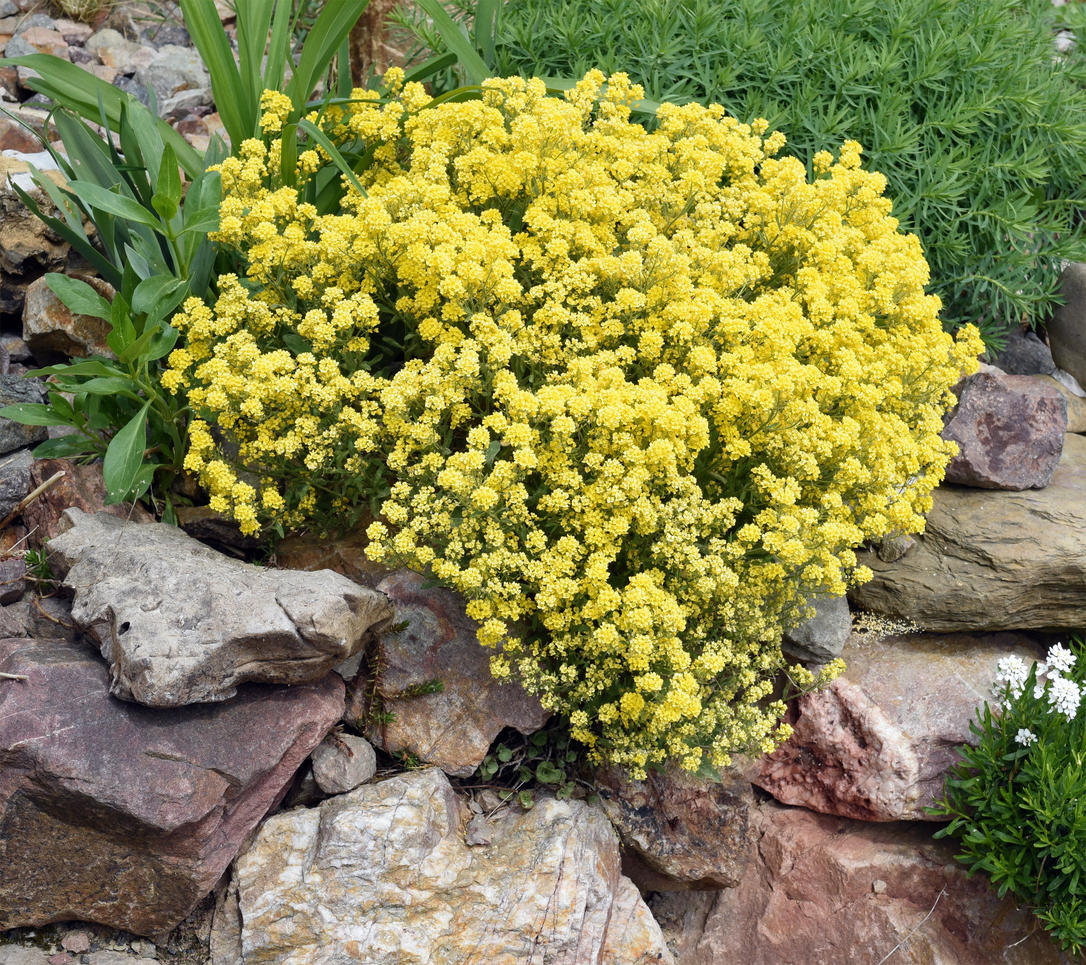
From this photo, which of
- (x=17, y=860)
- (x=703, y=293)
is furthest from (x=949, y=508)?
(x=17, y=860)

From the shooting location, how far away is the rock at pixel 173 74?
20.0 ft

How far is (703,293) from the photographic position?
3.44 m

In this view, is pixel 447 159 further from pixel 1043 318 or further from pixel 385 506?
pixel 1043 318

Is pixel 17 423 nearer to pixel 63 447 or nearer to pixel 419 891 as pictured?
pixel 63 447

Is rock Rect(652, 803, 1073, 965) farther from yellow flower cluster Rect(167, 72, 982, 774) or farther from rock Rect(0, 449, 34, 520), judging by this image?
rock Rect(0, 449, 34, 520)

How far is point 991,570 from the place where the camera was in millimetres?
4031

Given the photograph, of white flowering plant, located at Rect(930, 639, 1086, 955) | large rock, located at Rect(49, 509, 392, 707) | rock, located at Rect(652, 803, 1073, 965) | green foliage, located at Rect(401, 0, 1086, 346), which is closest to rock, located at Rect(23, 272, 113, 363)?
large rock, located at Rect(49, 509, 392, 707)

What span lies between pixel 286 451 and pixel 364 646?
29.3 inches

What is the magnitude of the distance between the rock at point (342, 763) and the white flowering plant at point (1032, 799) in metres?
2.12

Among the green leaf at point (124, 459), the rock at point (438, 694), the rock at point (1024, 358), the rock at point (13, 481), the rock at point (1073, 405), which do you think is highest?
the green leaf at point (124, 459)

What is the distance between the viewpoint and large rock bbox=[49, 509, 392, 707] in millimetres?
2873

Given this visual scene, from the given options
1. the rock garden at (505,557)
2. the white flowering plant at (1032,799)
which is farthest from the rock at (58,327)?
the white flowering plant at (1032,799)

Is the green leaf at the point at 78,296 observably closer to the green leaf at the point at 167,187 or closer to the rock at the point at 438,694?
the green leaf at the point at 167,187

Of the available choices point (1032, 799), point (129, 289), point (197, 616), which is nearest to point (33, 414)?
point (129, 289)
